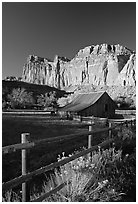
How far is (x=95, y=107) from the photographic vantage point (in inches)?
1084

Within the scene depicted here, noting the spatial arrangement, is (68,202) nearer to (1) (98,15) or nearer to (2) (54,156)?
(1) (98,15)

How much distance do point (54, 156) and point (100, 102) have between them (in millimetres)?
22548

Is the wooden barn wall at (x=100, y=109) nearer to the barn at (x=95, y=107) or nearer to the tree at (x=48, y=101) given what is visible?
the barn at (x=95, y=107)

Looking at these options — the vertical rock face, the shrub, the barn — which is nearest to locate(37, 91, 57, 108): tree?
the barn

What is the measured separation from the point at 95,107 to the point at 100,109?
2.99 feet

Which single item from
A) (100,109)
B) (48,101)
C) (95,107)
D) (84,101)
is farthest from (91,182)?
(48,101)

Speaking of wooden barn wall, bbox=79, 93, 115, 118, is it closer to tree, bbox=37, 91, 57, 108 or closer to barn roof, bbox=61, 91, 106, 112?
barn roof, bbox=61, 91, 106, 112

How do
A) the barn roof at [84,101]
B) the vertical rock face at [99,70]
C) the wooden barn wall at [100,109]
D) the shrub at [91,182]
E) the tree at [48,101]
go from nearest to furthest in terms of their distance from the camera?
the shrub at [91,182] < the wooden barn wall at [100,109] < the barn roof at [84,101] < the tree at [48,101] < the vertical rock face at [99,70]

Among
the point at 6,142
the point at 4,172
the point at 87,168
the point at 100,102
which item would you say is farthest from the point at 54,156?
the point at 100,102

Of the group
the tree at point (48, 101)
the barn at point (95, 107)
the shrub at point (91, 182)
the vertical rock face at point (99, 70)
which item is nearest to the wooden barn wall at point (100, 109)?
the barn at point (95, 107)

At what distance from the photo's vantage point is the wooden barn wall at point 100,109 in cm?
2728

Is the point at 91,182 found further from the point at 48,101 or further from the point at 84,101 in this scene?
the point at 48,101

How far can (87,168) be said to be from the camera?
3.19 meters

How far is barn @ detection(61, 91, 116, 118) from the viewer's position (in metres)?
27.3
